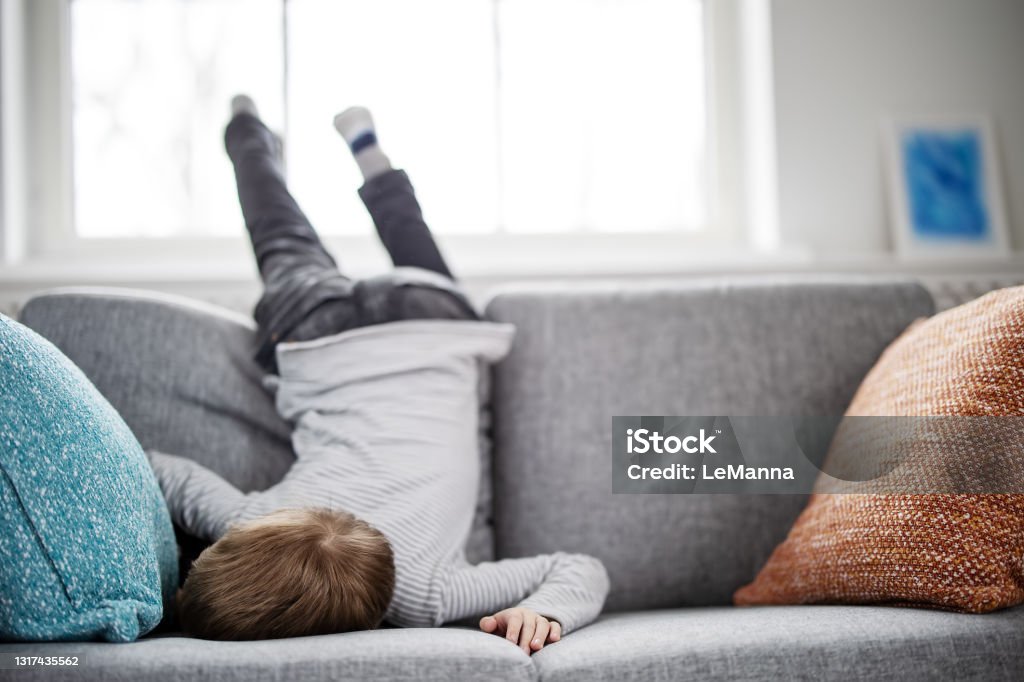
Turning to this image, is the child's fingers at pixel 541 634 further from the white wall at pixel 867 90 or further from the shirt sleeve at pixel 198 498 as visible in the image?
the white wall at pixel 867 90

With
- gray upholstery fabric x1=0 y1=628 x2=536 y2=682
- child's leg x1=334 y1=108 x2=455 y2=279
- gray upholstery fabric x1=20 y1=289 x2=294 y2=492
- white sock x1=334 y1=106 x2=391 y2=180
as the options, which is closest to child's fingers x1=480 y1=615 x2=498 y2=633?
gray upholstery fabric x1=0 y1=628 x2=536 y2=682

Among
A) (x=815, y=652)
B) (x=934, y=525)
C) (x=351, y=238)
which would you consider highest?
(x=351, y=238)

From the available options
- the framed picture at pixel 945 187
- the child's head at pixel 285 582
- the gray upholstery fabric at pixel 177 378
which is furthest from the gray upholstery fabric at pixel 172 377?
the framed picture at pixel 945 187

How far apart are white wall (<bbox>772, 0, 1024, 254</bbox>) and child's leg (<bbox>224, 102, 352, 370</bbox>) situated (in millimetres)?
1242

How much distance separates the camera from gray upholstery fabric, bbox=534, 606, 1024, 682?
0.86m

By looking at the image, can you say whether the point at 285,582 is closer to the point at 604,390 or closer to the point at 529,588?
the point at 529,588

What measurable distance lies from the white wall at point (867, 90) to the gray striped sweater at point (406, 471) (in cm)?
115

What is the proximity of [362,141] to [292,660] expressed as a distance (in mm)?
1036

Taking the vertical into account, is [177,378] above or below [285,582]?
above

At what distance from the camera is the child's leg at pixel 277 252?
54.1 inches

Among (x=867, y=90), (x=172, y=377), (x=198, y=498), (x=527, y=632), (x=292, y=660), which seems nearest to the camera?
(x=292, y=660)

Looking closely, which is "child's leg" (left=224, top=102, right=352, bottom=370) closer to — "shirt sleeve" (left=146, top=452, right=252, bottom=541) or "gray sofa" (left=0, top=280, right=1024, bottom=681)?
"gray sofa" (left=0, top=280, right=1024, bottom=681)

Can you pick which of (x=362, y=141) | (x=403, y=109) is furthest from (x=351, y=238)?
(x=362, y=141)

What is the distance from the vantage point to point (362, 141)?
158cm
